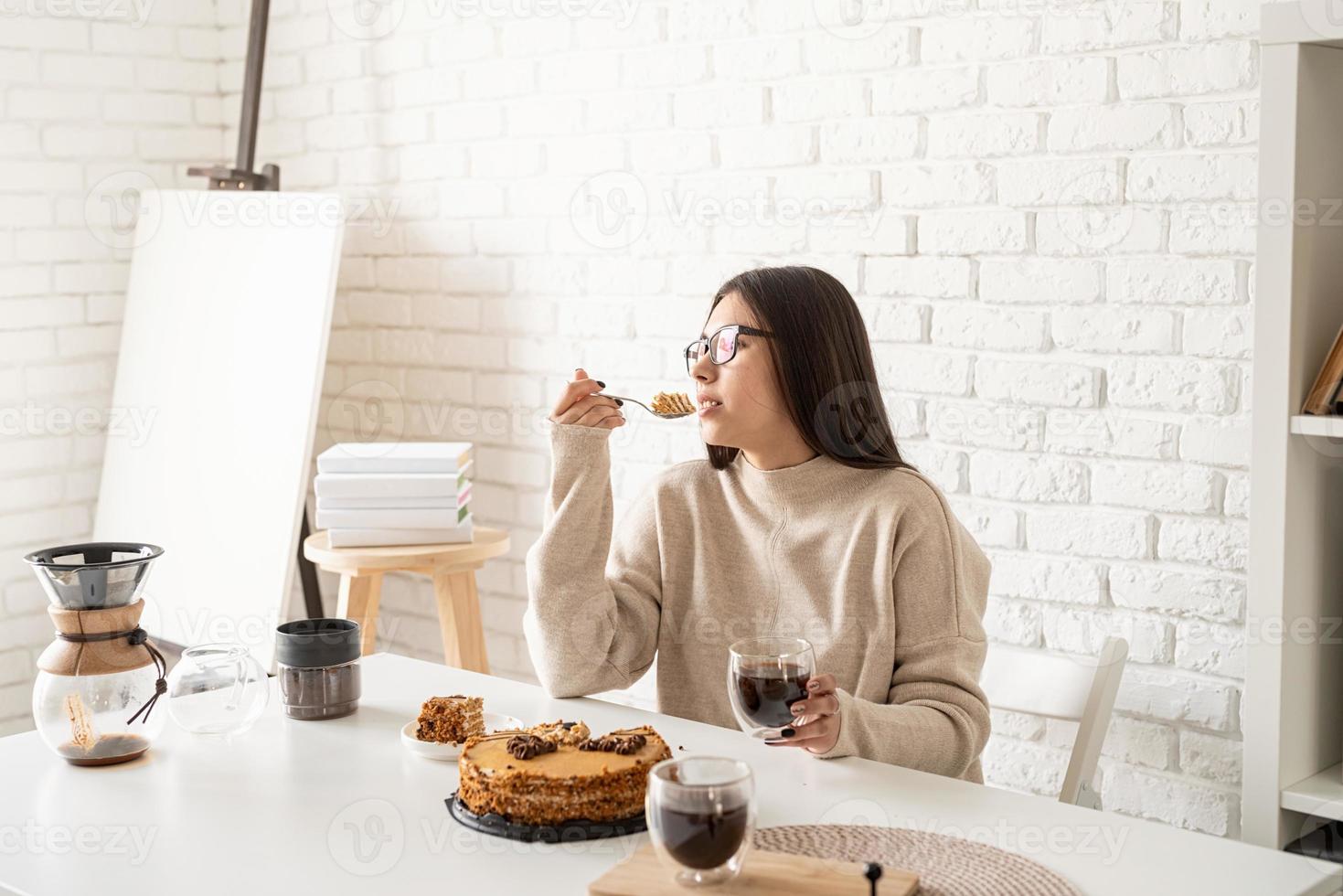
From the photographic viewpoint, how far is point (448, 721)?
1606 mm

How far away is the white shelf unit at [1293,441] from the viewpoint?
1611 mm

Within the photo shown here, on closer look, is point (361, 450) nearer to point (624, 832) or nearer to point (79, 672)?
point (79, 672)

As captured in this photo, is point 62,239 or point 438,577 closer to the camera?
point 438,577

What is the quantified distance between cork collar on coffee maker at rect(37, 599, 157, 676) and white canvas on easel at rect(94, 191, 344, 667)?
54.2 inches

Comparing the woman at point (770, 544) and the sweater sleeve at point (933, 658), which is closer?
the sweater sleeve at point (933, 658)

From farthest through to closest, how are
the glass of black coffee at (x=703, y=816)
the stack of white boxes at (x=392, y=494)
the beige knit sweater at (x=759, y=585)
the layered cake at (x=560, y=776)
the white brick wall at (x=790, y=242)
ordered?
the stack of white boxes at (x=392, y=494)
the white brick wall at (x=790, y=242)
the beige knit sweater at (x=759, y=585)
the layered cake at (x=560, y=776)
the glass of black coffee at (x=703, y=816)

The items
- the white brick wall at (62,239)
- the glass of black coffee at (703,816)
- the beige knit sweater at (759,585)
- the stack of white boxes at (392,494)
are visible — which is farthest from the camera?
the white brick wall at (62,239)

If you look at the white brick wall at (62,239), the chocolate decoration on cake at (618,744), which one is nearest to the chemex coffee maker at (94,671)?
the chocolate decoration on cake at (618,744)

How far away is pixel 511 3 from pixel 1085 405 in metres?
1.69

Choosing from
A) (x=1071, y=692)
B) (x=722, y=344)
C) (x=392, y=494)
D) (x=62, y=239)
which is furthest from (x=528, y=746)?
(x=62, y=239)

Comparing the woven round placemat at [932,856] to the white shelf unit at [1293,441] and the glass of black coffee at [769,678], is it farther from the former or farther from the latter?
the white shelf unit at [1293,441]

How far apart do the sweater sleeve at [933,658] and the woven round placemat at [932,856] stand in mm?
251

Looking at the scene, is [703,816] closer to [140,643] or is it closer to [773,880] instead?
[773,880]

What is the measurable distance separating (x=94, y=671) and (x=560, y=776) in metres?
0.60
